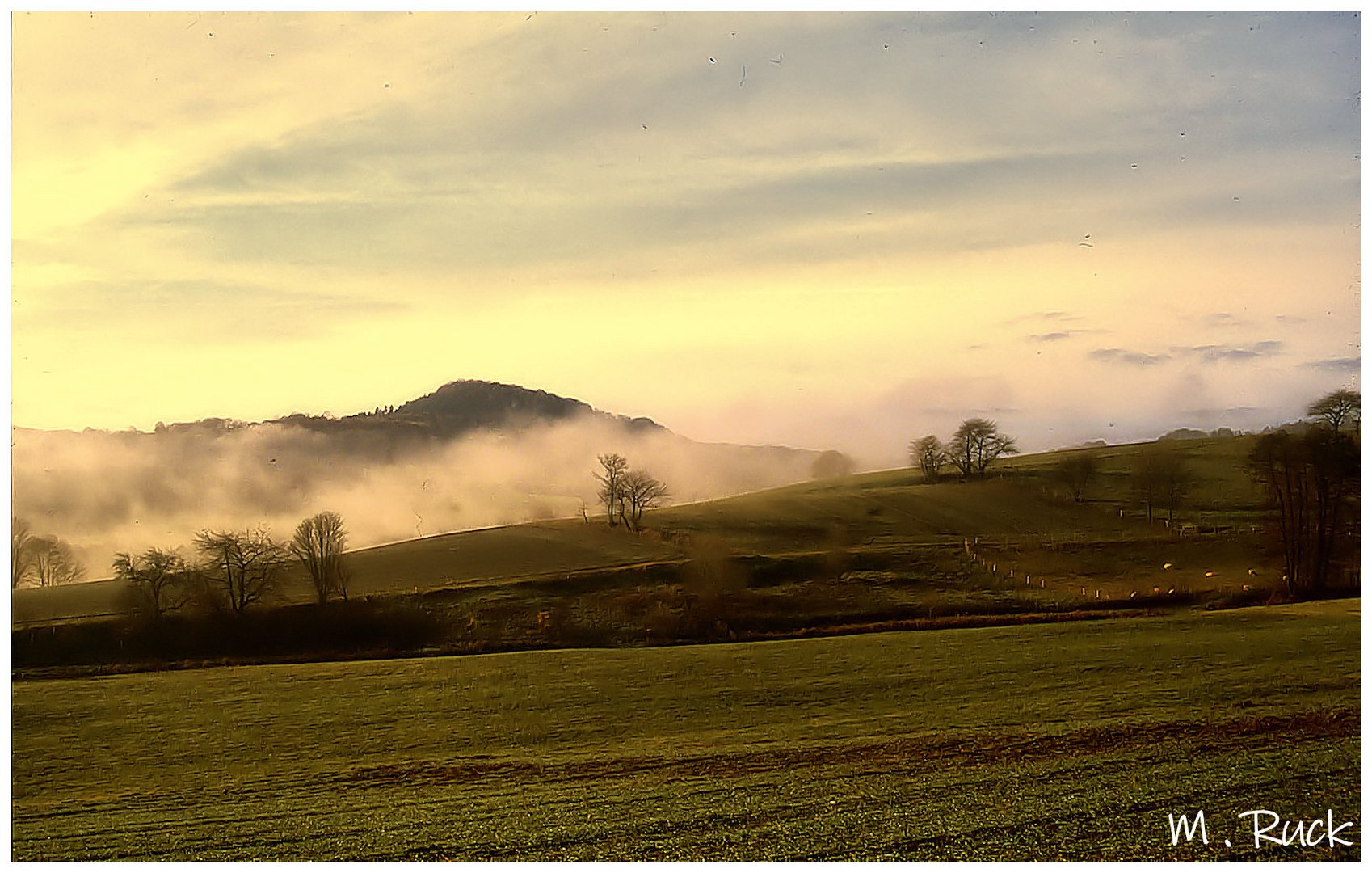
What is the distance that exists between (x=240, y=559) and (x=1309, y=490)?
180 inches

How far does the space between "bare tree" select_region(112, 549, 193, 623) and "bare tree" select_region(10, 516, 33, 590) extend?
13.1 inches

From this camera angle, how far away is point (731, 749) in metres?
4.80

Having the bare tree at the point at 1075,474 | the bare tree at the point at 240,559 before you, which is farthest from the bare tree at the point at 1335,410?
the bare tree at the point at 240,559


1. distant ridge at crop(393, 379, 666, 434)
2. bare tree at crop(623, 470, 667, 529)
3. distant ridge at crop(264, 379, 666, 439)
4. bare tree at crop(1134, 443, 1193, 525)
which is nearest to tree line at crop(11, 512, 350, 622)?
distant ridge at crop(264, 379, 666, 439)

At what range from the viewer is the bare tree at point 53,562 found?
4.96 m

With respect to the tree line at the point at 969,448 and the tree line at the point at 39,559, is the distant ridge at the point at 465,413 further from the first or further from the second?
the tree line at the point at 969,448

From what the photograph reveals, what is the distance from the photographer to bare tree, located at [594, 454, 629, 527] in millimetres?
5188

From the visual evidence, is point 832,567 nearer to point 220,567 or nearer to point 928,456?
point 928,456

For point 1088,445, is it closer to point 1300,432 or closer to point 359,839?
point 1300,432

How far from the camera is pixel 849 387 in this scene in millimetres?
5176

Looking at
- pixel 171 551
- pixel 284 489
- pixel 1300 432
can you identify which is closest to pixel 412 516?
pixel 284 489

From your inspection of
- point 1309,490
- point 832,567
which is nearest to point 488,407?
point 832,567

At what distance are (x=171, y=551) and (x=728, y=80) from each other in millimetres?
3065

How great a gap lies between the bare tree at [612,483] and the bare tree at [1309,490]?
2713 millimetres
